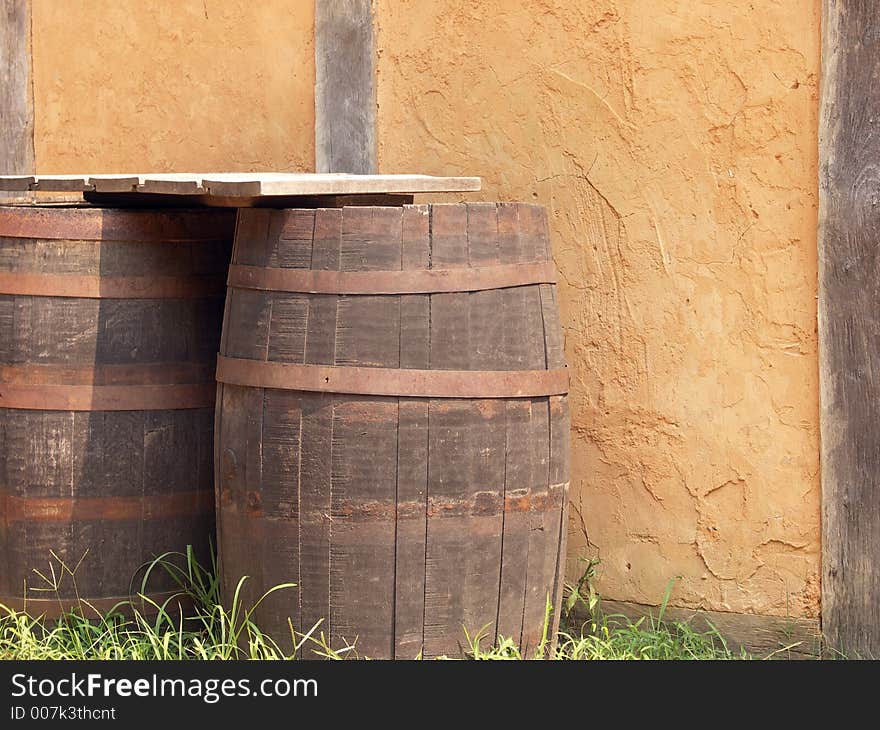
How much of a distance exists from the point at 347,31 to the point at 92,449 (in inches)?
58.8

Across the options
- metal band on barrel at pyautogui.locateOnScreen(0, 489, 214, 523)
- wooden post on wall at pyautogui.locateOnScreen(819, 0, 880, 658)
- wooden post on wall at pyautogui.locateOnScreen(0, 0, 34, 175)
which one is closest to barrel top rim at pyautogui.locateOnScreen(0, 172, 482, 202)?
metal band on barrel at pyautogui.locateOnScreen(0, 489, 214, 523)

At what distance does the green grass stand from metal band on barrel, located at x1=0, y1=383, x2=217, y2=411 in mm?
405

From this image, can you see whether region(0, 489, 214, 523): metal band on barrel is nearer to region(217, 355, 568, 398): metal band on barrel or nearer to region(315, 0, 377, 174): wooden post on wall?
region(217, 355, 568, 398): metal band on barrel

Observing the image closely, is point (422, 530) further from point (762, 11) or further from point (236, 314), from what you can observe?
point (762, 11)

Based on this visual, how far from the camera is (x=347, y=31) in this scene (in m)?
3.74

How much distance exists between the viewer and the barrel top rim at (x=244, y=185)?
8.91 ft

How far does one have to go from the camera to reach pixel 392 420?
2.69 m

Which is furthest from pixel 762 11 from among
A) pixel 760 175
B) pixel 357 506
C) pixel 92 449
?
pixel 92 449

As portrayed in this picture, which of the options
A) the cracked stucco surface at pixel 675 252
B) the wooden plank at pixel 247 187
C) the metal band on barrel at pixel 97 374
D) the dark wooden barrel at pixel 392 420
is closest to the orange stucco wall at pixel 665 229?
the cracked stucco surface at pixel 675 252

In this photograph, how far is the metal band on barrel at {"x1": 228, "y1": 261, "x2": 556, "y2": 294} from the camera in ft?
8.85

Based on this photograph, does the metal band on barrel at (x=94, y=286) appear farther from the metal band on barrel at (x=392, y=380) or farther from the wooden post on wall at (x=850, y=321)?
the wooden post on wall at (x=850, y=321)

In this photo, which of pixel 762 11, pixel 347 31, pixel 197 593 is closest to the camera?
pixel 762 11

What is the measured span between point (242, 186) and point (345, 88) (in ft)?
3.90

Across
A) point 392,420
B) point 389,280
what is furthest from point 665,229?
point 392,420
